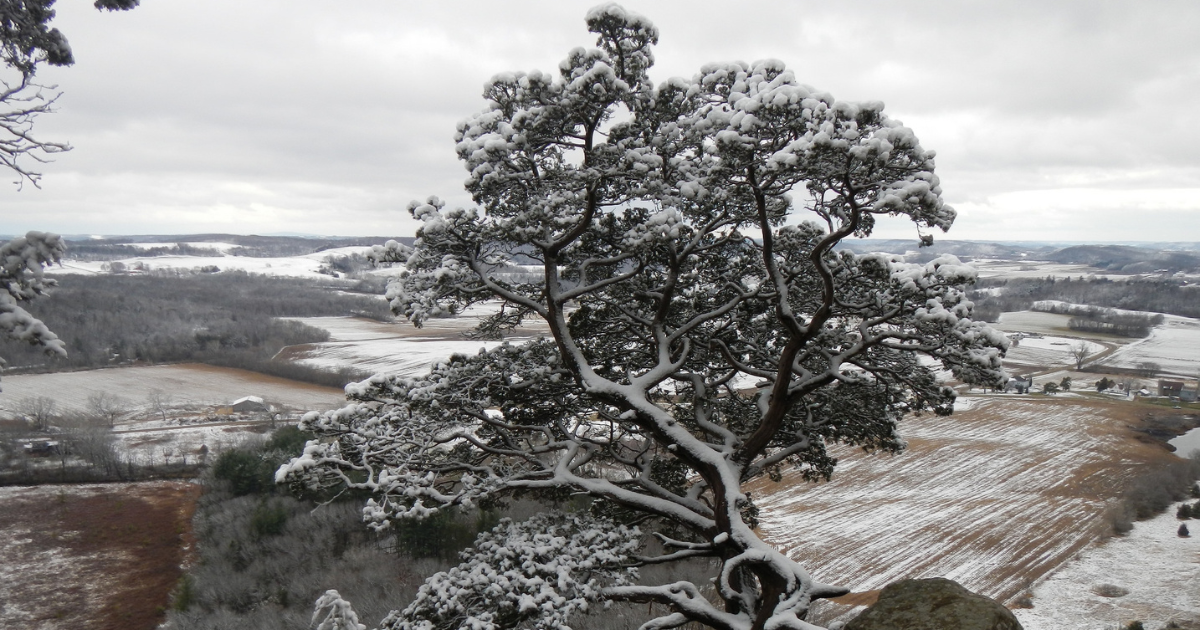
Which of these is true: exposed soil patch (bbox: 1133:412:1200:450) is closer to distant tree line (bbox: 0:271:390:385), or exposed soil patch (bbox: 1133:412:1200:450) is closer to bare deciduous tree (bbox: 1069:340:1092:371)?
bare deciduous tree (bbox: 1069:340:1092:371)

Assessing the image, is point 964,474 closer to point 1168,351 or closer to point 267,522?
point 267,522

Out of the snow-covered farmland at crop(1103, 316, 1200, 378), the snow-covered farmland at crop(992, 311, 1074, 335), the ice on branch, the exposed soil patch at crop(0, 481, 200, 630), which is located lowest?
the exposed soil patch at crop(0, 481, 200, 630)

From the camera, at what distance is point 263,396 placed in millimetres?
54500

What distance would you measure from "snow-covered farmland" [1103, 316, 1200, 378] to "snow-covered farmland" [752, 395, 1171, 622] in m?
23.6

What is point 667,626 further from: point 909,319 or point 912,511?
point 912,511

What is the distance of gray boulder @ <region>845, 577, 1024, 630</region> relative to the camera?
5.71 metres

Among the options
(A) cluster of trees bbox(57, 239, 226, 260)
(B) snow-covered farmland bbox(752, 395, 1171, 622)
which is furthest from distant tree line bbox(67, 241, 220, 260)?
(B) snow-covered farmland bbox(752, 395, 1171, 622)

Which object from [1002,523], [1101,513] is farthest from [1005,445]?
[1002,523]

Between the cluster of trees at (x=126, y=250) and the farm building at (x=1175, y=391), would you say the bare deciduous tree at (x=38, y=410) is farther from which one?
the cluster of trees at (x=126, y=250)

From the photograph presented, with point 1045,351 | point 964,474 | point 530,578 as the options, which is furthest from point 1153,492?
point 1045,351

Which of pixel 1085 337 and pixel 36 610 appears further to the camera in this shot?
pixel 1085 337

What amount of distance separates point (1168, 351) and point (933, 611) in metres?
87.1

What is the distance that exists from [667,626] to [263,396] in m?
56.3

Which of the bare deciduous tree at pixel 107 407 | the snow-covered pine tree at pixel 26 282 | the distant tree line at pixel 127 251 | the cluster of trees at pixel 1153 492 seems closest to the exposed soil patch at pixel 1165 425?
the cluster of trees at pixel 1153 492
